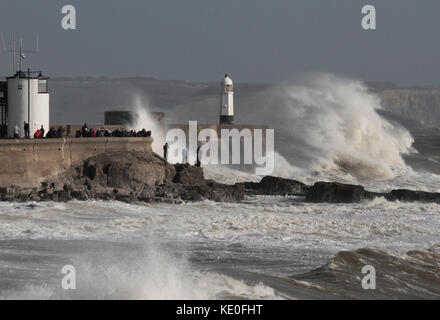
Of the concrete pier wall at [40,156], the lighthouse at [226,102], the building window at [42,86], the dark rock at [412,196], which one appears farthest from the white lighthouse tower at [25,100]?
the lighthouse at [226,102]

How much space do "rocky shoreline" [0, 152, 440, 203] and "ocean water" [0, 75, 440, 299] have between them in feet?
1.45

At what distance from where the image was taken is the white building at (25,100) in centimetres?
2041

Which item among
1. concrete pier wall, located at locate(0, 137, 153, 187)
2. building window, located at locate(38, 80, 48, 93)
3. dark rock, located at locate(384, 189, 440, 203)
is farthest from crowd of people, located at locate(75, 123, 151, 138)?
dark rock, located at locate(384, 189, 440, 203)

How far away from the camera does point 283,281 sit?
11555mm

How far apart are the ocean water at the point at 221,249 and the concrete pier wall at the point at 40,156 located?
1.45 meters

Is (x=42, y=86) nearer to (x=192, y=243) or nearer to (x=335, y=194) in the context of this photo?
(x=335, y=194)

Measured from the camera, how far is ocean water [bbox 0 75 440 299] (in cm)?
1077

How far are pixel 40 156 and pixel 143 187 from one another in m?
2.06

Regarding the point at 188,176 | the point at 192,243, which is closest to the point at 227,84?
the point at 188,176

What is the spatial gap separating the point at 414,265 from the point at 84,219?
5546 millimetres

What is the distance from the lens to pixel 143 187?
2003 cm

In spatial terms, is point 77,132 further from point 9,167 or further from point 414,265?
point 414,265

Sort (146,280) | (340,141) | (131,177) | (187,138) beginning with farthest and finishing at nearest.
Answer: (340,141) < (187,138) < (131,177) < (146,280)
